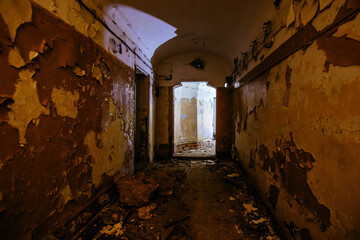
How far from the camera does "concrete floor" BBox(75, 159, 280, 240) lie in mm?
1912

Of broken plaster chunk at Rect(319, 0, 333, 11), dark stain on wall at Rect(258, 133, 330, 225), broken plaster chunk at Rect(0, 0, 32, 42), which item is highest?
broken plaster chunk at Rect(319, 0, 333, 11)

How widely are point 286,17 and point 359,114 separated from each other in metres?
1.44

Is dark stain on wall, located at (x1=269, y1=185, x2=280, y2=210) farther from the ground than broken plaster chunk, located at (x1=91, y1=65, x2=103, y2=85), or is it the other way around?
broken plaster chunk, located at (x1=91, y1=65, x2=103, y2=85)

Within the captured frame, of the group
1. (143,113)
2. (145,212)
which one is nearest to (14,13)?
(145,212)

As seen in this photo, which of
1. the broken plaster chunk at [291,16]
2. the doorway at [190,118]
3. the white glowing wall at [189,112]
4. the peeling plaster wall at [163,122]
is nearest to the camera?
the broken plaster chunk at [291,16]

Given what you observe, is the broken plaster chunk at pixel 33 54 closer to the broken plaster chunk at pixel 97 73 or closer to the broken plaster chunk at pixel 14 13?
the broken plaster chunk at pixel 14 13

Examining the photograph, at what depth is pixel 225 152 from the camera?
526cm

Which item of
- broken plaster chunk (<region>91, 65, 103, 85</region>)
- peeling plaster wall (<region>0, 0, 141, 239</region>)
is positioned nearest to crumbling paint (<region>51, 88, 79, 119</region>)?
peeling plaster wall (<region>0, 0, 141, 239</region>)

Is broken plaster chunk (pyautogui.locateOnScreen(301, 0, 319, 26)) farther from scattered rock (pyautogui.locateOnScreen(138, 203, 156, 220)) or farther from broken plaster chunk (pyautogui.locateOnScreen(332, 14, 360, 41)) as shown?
scattered rock (pyautogui.locateOnScreen(138, 203, 156, 220))

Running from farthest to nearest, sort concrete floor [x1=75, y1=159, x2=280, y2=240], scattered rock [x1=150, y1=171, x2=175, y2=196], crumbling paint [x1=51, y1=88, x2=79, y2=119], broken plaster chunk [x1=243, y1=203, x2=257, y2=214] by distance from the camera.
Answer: scattered rock [x1=150, y1=171, x2=175, y2=196], broken plaster chunk [x1=243, y1=203, x2=257, y2=214], concrete floor [x1=75, y1=159, x2=280, y2=240], crumbling paint [x1=51, y1=88, x2=79, y2=119]

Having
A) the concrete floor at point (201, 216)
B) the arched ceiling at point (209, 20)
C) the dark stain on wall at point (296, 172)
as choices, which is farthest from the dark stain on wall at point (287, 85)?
the concrete floor at point (201, 216)

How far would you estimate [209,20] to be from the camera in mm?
3287

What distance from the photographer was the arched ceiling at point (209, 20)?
101 inches

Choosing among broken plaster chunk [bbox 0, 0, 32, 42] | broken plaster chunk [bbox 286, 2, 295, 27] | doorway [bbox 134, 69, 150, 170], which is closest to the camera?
broken plaster chunk [bbox 0, 0, 32, 42]
